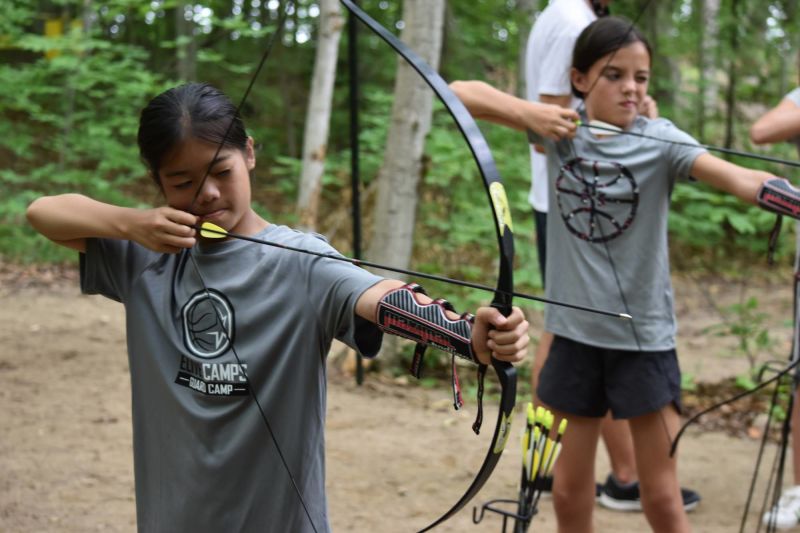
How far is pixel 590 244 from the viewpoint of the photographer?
242cm

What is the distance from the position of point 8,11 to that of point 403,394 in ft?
17.7

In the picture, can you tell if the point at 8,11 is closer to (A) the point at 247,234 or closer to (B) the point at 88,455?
(B) the point at 88,455

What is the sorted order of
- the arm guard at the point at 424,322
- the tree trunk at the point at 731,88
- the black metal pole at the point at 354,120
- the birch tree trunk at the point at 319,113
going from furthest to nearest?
the tree trunk at the point at 731,88 < the birch tree trunk at the point at 319,113 < the black metal pole at the point at 354,120 < the arm guard at the point at 424,322

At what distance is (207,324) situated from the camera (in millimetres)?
1592

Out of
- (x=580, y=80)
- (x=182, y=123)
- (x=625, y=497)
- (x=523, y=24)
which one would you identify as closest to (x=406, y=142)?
(x=625, y=497)

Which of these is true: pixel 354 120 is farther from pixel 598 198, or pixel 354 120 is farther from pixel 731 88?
pixel 731 88

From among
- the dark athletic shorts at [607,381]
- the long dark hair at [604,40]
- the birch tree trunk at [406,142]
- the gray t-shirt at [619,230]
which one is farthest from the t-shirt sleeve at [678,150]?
the birch tree trunk at [406,142]

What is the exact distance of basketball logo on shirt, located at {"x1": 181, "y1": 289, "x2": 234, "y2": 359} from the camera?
5.14ft

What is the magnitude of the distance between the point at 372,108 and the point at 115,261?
794 cm

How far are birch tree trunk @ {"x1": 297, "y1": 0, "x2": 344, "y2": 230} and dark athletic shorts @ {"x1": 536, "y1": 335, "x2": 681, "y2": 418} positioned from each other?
4050 millimetres

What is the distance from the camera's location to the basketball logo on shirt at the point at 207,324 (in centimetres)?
157

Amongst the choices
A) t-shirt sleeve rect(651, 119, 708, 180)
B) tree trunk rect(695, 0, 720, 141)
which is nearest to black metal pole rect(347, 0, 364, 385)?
t-shirt sleeve rect(651, 119, 708, 180)

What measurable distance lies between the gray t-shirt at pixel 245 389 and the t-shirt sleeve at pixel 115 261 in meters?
0.13

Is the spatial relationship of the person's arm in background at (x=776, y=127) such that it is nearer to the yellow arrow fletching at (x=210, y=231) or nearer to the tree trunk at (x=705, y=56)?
the yellow arrow fletching at (x=210, y=231)
